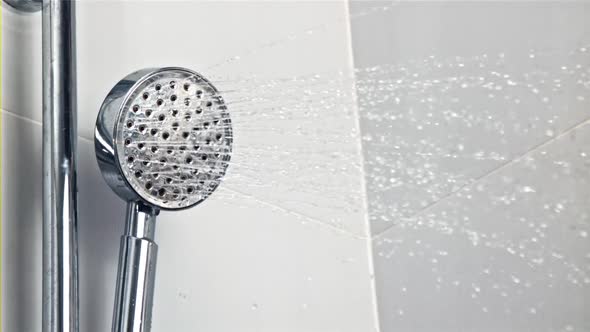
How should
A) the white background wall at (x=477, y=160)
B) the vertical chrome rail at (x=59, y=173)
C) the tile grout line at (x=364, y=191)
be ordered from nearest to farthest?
the vertical chrome rail at (x=59, y=173) < the white background wall at (x=477, y=160) < the tile grout line at (x=364, y=191)

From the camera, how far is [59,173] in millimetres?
594

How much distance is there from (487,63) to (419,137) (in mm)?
108

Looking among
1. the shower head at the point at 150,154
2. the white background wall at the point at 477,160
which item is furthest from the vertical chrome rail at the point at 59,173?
the white background wall at the point at 477,160

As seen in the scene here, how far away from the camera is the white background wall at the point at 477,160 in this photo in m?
0.72

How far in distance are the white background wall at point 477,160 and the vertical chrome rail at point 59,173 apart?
14.9 inches

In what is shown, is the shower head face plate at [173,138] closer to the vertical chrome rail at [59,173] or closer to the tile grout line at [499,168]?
the vertical chrome rail at [59,173]

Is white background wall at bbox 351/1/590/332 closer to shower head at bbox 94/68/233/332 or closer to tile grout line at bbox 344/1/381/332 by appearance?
tile grout line at bbox 344/1/381/332

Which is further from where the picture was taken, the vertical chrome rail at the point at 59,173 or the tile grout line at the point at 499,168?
the tile grout line at the point at 499,168

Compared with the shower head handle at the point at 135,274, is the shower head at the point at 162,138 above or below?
above

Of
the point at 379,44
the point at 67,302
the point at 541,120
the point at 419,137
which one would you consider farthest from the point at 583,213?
the point at 67,302

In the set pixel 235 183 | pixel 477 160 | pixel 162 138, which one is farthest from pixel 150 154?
pixel 477 160

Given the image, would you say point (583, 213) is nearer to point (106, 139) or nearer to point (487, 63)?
point (487, 63)

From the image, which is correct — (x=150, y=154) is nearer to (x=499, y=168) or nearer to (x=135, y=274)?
(x=135, y=274)

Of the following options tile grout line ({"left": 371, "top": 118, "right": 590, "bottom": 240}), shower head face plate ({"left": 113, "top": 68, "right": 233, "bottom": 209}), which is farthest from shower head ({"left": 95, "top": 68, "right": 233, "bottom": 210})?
tile grout line ({"left": 371, "top": 118, "right": 590, "bottom": 240})
